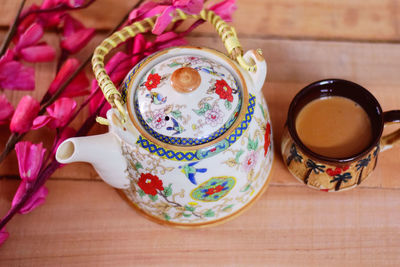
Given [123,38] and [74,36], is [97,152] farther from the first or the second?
[74,36]

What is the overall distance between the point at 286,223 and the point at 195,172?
0.75 ft

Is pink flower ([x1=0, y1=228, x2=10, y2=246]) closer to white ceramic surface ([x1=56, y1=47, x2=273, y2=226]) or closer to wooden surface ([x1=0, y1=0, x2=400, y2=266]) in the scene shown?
wooden surface ([x1=0, y1=0, x2=400, y2=266])

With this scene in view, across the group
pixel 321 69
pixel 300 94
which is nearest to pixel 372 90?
pixel 321 69

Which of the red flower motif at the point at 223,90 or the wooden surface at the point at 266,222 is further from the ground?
the red flower motif at the point at 223,90

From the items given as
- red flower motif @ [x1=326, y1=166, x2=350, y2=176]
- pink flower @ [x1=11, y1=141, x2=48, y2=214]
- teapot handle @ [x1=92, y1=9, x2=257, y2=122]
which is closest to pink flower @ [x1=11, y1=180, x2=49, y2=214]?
pink flower @ [x1=11, y1=141, x2=48, y2=214]

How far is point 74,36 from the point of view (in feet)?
2.75

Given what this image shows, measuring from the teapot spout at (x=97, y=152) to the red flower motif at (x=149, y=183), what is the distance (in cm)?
3

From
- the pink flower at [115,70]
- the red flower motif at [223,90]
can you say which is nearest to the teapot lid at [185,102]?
the red flower motif at [223,90]

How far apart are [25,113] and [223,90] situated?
312 millimetres

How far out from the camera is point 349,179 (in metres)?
0.74

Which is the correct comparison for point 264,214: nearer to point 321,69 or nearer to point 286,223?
point 286,223

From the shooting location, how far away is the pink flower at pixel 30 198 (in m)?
0.71

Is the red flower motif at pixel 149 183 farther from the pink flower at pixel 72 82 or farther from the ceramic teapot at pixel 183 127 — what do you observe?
the pink flower at pixel 72 82

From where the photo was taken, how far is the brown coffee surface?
0.73 m
